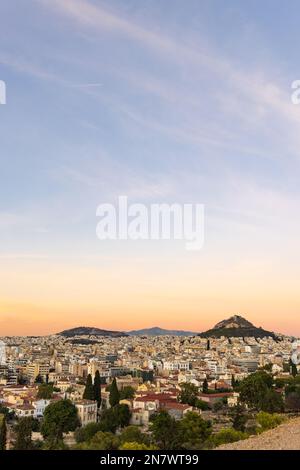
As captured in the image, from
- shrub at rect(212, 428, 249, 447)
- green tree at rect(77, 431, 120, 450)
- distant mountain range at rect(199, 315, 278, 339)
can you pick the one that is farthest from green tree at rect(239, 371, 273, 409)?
distant mountain range at rect(199, 315, 278, 339)

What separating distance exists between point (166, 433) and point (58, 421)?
4.20 metres

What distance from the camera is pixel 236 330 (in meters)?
64.1

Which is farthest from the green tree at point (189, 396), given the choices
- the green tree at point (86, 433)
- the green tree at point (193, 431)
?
the green tree at point (193, 431)

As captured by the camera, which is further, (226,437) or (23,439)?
(23,439)

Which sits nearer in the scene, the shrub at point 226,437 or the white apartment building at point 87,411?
the shrub at point 226,437

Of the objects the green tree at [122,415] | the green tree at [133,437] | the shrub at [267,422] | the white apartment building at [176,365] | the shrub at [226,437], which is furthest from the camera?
the white apartment building at [176,365]

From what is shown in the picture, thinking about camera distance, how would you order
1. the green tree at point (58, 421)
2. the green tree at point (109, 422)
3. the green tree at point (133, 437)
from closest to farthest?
the green tree at point (133, 437) → the green tree at point (109, 422) → the green tree at point (58, 421)

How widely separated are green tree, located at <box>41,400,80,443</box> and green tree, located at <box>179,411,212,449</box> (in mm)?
3459

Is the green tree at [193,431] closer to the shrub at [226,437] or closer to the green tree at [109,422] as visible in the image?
the shrub at [226,437]

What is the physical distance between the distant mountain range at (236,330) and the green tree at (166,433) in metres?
55.1

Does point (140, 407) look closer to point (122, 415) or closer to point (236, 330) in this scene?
point (122, 415)

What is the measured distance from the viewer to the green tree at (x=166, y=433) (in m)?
7.66

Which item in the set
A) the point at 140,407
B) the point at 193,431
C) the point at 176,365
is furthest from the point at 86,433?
the point at 176,365
